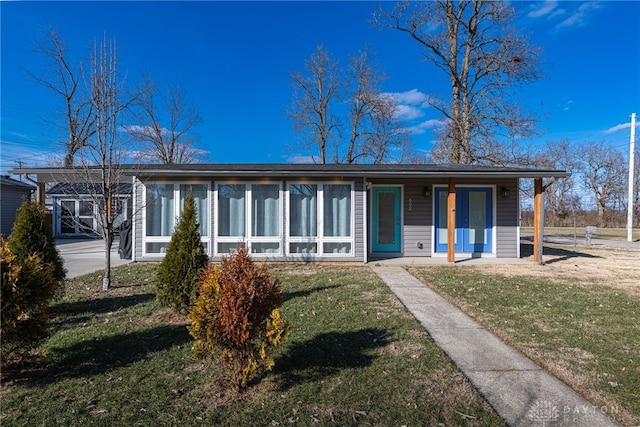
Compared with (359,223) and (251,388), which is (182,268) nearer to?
(251,388)

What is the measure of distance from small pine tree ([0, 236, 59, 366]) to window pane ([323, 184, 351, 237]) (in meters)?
7.11

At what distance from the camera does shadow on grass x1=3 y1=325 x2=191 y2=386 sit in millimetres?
2977

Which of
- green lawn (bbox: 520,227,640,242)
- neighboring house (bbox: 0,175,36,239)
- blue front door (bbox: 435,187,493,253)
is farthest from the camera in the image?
green lawn (bbox: 520,227,640,242)

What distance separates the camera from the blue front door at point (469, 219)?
10680 millimetres

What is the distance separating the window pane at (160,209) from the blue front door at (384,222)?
5.94m

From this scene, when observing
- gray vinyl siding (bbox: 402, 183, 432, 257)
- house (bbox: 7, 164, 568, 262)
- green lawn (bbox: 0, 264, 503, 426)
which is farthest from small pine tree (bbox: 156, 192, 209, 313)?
gray vinyl siding (bbox: 402, 183, 432, 257)

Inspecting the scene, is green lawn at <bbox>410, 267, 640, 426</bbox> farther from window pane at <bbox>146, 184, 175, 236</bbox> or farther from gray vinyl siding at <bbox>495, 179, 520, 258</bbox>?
window pane at <bbox>146, 184, 175, 236</bbox>

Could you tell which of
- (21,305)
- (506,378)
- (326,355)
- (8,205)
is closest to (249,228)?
(326,355)

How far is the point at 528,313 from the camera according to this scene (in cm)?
498

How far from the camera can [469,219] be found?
424 inches

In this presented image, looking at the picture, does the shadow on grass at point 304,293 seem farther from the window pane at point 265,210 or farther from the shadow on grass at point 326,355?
the window pane at point 265,210

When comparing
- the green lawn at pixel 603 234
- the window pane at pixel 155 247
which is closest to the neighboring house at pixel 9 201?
the window pane at pixel 155 247

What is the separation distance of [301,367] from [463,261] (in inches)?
318

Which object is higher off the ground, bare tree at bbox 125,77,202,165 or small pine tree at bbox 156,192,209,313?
bare tree at bbox 125,77,202,165
